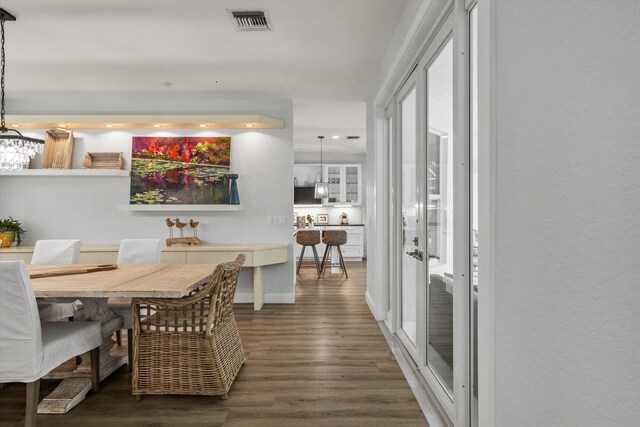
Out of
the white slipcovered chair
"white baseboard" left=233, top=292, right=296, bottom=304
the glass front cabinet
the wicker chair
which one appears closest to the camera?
the wicker chair

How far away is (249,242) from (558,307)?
4.56m

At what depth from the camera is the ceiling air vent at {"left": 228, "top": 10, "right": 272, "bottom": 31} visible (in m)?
2.94

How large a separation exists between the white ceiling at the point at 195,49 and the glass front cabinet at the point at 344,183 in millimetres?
4197

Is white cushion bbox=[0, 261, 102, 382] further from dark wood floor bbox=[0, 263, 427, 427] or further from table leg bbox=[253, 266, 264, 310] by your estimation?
table leg bbox=[253, 266, 264, 310]

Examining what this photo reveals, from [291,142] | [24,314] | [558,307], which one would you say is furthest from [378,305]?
[558,307]

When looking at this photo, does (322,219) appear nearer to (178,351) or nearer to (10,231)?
(10,231)

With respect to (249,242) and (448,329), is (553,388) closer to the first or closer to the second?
(448,329)

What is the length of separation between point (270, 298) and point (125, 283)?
2.84 meters

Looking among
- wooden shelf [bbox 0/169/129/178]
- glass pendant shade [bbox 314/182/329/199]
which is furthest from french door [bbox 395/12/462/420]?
glass pendant shade [bbox 314/182/329/199]

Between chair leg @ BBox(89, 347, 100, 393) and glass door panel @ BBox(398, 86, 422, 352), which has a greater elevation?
glass door panel @ BBox(398, 86, 422, 352)

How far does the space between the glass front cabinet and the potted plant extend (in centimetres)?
602

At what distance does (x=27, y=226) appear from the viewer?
517 cm

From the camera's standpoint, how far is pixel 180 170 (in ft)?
17.0

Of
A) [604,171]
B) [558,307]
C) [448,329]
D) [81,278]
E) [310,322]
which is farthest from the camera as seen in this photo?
[310,322]
